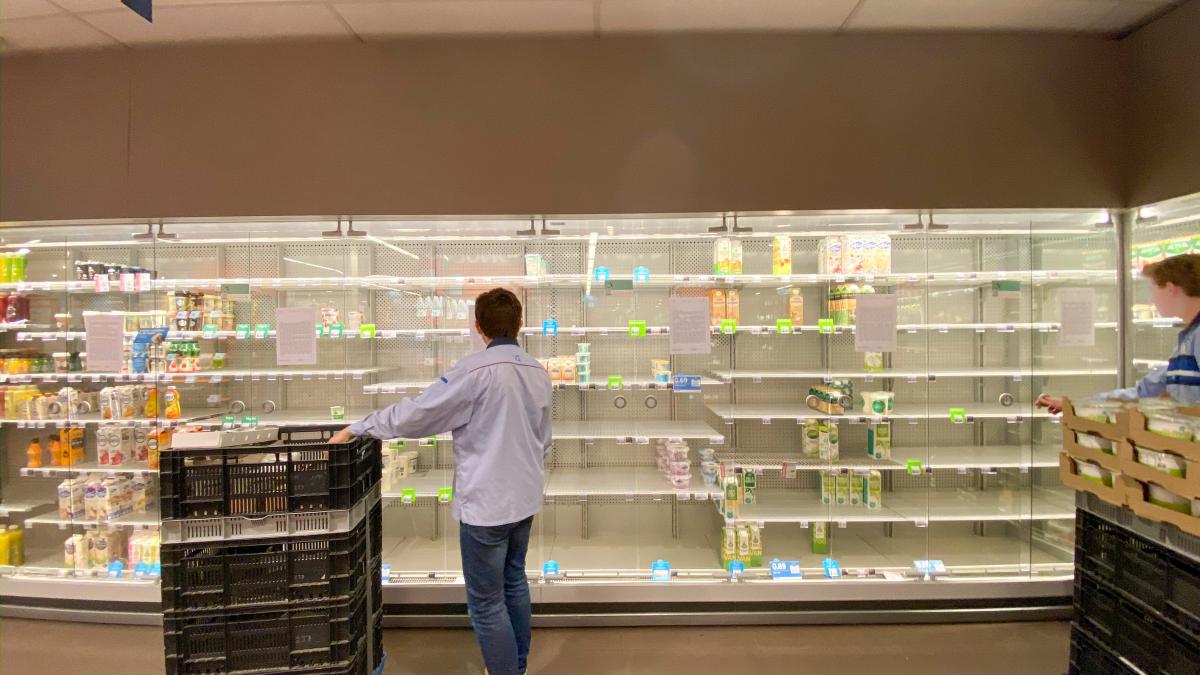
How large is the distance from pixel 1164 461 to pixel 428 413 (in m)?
2.88

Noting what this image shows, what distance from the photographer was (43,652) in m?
3.12

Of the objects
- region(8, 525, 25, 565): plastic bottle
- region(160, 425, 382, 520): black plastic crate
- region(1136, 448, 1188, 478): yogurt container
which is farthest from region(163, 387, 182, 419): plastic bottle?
region(1136, 448, 1188, 478): yogurt container

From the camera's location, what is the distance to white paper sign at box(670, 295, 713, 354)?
142 inches

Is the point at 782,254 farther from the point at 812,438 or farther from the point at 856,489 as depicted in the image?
the point at 856,489

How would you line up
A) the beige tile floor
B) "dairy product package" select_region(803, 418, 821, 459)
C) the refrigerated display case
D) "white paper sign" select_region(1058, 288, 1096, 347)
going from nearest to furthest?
the beige tile floor < the refrigerated display case < "white paper sign" select_region(1058, 288, 1096, 347) < "dairy product package" select_region(803, 418, 821, 459)

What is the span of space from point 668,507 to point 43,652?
4.22m

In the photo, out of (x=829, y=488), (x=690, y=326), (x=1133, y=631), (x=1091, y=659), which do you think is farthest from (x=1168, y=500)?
(x=690, y=326)

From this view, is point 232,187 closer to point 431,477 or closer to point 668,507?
point 431,477

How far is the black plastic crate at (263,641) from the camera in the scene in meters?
2.14

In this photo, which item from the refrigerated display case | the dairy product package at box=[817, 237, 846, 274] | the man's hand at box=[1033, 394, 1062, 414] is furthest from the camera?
the dairy product package at box=[817, 237, 846, 274]

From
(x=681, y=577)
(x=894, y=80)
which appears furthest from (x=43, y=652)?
(x=894, y=80)

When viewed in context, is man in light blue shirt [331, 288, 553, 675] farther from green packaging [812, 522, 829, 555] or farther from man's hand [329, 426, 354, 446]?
green packaging [812, 522, 829, 555]

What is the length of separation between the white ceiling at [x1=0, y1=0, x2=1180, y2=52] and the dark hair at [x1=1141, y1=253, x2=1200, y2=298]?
172 centimetres

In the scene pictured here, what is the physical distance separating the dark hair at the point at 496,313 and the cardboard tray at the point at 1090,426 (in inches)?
102
